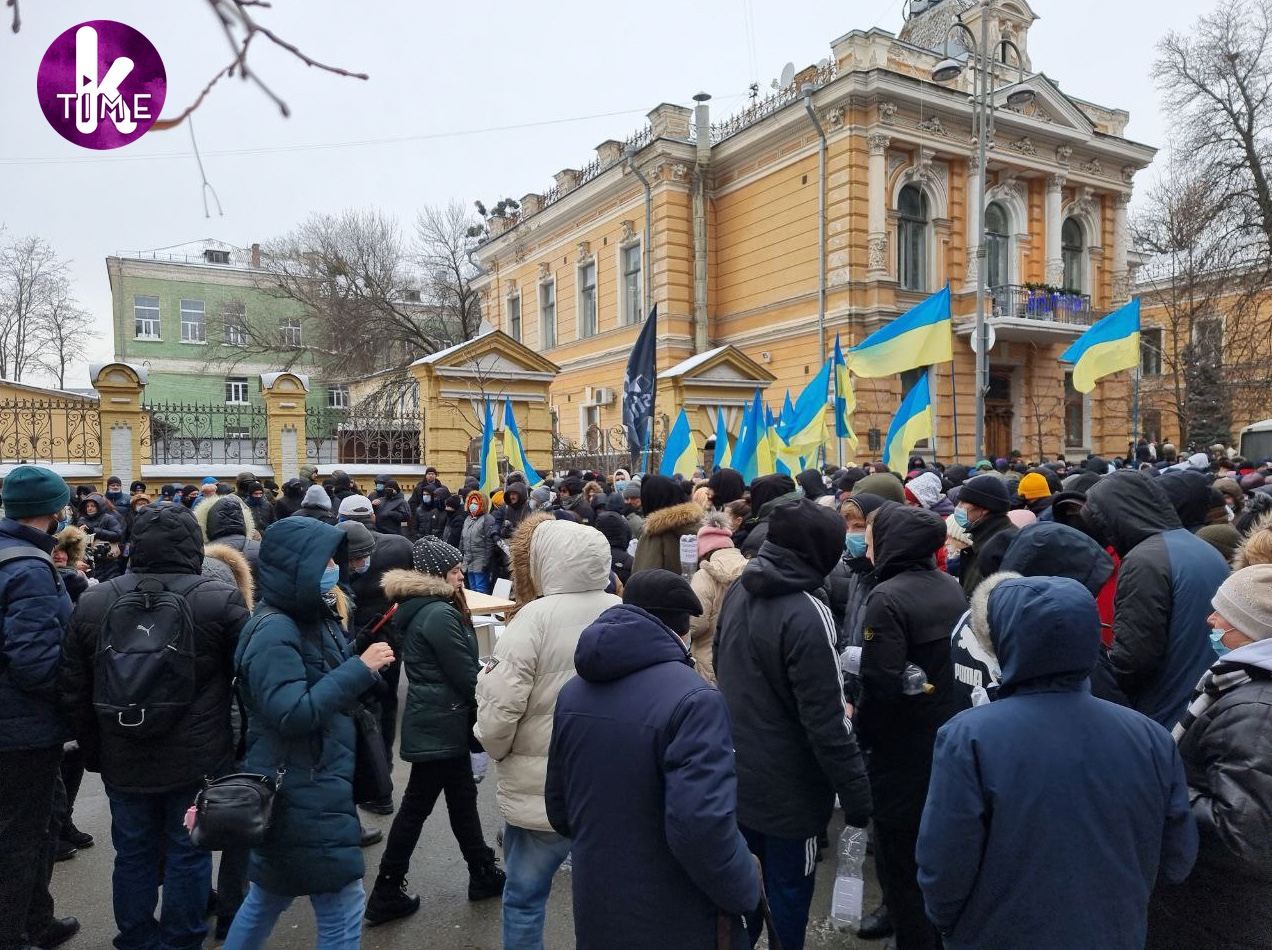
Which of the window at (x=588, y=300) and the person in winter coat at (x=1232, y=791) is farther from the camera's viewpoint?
the window at (x=588, y=300)

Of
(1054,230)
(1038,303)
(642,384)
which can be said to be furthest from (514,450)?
(1054,230)

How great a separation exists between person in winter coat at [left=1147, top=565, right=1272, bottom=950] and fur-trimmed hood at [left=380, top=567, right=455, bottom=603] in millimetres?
2761

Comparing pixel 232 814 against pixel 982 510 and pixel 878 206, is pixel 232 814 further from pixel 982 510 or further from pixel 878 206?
pixel 878 206

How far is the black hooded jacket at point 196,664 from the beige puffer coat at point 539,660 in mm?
1046

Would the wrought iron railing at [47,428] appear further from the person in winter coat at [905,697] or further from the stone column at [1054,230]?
the stone column at [1054,230]

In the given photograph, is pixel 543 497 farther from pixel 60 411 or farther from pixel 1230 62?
pixel 1230 62

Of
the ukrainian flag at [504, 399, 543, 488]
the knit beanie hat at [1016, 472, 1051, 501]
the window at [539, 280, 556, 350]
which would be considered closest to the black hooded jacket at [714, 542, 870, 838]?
the knit beanie hat at [1016, 472, 1051, 501]

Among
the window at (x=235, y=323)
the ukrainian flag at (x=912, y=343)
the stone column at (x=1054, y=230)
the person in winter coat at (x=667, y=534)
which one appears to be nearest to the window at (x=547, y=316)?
the window at (x=235, y=323)

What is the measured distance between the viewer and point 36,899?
3482 millimetres

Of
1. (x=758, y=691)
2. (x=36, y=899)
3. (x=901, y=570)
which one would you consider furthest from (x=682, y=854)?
(x=36, y=899)

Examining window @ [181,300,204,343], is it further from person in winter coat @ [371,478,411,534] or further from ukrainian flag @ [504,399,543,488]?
person in winter coat @ [371,478,411,534]

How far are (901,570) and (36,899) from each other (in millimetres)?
3917

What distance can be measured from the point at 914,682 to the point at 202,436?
12859 millimetres

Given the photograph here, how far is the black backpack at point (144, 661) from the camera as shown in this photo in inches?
116
